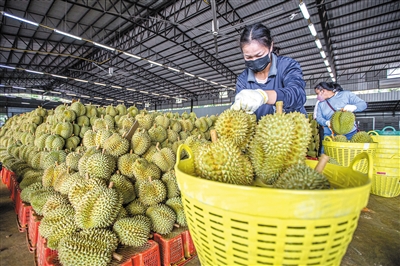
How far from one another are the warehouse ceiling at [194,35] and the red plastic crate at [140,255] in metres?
10.6

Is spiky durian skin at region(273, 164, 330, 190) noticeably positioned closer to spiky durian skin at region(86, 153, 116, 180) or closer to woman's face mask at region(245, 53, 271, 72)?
woman's face mask at region(245, 53, 271, 72)

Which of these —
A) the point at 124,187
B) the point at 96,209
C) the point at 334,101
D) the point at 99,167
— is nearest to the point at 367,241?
the point at 124,187

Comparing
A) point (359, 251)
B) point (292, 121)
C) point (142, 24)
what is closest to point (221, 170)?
point (292, 121)

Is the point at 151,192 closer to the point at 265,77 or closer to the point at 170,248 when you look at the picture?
the point at 170,248

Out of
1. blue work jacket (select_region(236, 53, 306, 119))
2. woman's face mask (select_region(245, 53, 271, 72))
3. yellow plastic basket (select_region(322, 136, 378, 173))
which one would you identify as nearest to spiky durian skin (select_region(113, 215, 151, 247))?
blue work jacket (select_region(236, 53, 306, 119))

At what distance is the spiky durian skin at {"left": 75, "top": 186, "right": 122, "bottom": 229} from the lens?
176 cm

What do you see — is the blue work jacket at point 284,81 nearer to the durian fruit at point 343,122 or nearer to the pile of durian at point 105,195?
the pile of durian at point 105,195

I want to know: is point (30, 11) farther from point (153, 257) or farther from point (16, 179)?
point (153, 257)

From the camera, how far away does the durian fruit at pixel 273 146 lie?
137 cm

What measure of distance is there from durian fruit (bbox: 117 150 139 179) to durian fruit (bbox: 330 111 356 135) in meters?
3.56

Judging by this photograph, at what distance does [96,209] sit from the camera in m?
1.76

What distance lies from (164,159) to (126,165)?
0.45 meters

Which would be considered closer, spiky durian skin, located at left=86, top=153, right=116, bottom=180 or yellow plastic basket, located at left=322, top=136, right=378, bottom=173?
spiky durian skin, located at left=86, top=153, right=116, bottom=180

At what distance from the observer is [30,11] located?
14.0 m
